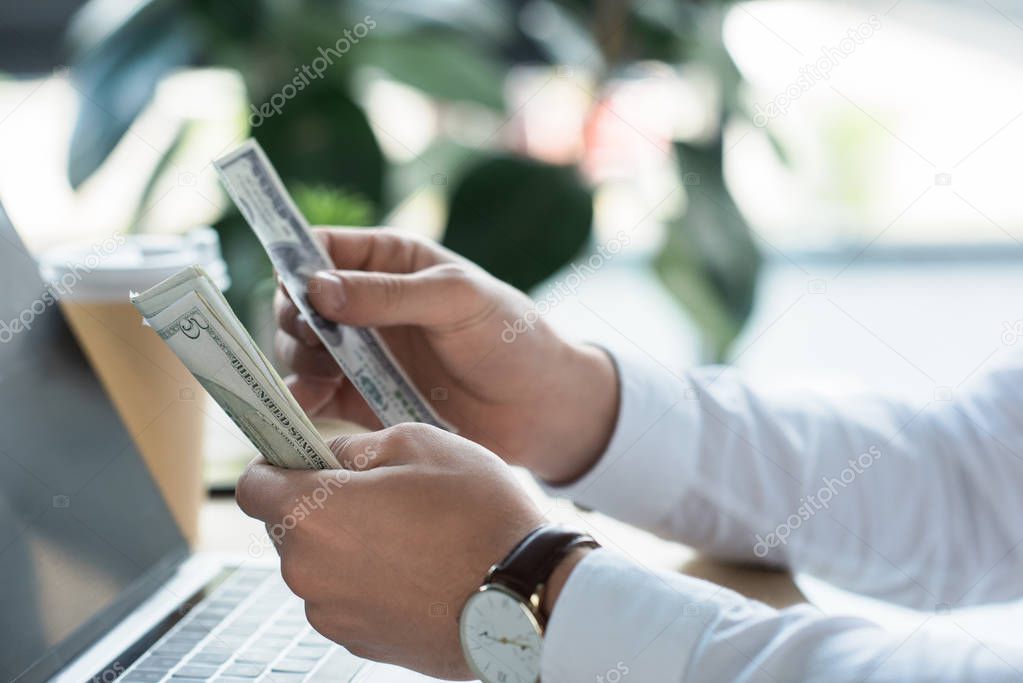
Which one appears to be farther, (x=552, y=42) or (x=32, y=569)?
(x=552, y=42)

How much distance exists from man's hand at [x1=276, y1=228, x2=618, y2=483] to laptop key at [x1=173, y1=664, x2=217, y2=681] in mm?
265

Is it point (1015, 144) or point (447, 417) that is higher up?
point (447, 417)

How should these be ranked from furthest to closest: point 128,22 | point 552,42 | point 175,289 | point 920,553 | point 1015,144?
point 1015,144 < point 552,42 < point 128,22 < point 920,553 < point 175,289

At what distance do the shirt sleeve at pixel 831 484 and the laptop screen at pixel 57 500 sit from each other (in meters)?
0.33

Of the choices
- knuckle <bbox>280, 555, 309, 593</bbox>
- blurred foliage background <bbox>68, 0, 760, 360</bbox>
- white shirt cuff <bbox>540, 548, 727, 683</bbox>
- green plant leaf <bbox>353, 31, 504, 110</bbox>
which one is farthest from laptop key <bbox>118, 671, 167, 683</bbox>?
green plant leaf <bbox>353, 31, 504, 110</bbox>

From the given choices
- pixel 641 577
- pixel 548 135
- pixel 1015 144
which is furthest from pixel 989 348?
pixel 641 577

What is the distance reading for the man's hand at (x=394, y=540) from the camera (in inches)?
20.4

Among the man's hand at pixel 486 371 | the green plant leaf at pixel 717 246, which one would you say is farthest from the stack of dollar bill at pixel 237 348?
the green plant leaf at pixel 717 246

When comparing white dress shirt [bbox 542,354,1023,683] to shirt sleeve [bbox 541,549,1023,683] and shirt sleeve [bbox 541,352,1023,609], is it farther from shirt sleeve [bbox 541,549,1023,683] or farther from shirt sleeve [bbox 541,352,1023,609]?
shirt sleeve [bbox 541,549,1023,683]

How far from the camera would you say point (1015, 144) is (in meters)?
3.27

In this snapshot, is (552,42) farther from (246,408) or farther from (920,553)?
(246,408)

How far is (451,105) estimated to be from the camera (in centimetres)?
152

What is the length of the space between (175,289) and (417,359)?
407 millimetres

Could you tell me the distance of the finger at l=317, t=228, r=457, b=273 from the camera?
822 mm
